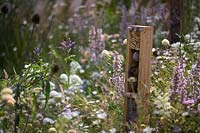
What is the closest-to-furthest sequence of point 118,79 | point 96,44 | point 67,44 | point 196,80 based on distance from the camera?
1. point 196,80
2. point 118,79
3. point 67,44
4. point 96,44

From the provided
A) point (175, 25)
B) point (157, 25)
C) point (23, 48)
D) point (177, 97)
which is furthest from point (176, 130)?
point (23, 48)

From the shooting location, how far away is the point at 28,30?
655 cm

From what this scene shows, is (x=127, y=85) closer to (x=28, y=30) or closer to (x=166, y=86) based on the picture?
(x=166, y=86)

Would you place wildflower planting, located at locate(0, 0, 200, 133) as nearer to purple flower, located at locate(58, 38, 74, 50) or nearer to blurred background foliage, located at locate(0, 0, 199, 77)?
purple flower, located at locate(58, 38, 74, 50)

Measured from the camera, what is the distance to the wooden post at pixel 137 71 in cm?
287

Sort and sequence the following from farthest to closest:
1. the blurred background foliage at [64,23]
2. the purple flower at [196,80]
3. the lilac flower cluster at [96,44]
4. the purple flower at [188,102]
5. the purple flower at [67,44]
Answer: the blurred background foliage at [64,23]
the lilac flower cluster at [96,44]
the purple flower at [67,44]
the purple flower at [196,80]
the purple flower at [188,102]

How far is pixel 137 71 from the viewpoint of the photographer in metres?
2.98

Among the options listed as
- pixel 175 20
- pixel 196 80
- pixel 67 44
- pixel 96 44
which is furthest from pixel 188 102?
pixel 96 44

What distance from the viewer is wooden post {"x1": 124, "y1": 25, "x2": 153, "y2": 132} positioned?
2869mm

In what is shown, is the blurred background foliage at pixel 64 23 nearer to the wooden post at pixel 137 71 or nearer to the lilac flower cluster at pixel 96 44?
the lilac flower cluster at pixel 96 44

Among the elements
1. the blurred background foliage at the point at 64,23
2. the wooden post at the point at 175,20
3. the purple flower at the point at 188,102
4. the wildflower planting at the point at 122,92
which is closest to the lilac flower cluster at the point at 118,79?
the wildflower planting at the point at 122,92

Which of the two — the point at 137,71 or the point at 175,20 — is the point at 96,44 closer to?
the point at 175,20

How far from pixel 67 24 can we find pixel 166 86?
13.1 feet

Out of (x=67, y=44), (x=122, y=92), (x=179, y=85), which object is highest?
(x=67, y=44)
